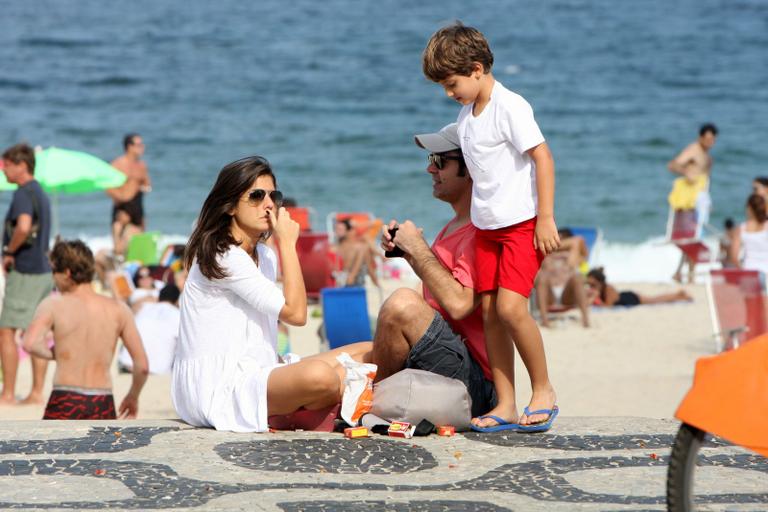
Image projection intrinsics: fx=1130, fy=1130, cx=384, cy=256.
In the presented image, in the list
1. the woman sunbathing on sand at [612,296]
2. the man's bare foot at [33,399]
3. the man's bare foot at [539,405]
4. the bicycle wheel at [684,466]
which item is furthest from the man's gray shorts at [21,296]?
the woman sunbathing on sand at [612,296]

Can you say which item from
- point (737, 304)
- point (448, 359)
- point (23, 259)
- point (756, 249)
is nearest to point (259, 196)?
point (448, 359)

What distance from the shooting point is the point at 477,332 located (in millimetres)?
4402

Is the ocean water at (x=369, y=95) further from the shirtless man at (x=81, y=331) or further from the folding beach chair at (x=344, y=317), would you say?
the shirtless man at (x=81, y=331)

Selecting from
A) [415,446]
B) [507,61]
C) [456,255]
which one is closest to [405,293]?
[456,255]

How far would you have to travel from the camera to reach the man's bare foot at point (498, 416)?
4.19 m

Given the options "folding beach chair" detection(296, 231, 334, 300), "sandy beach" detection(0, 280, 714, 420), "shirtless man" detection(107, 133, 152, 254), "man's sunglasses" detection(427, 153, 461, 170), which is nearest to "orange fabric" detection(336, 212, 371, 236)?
"sandy beach" detection(0, 280, 714, 420)

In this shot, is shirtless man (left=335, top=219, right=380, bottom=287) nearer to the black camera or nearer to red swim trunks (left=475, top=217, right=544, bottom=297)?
the black camera

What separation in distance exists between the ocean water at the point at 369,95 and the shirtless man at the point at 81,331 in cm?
1074

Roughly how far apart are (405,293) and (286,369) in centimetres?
53

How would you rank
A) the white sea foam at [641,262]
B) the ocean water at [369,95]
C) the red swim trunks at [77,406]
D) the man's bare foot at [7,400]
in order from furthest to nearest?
the ocean water at [369,95] < the white sea foam at [641,262] < the man's bare foot at [7,400] < the red swim trunks at [77,406]

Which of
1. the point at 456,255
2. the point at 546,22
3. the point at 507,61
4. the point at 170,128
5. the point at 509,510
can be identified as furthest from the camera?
the point at 546,22

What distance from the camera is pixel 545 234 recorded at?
403 cm

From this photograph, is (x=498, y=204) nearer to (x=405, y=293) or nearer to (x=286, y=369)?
(x=405, y=293)

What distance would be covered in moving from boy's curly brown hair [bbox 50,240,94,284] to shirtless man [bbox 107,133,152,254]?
23.9ft
